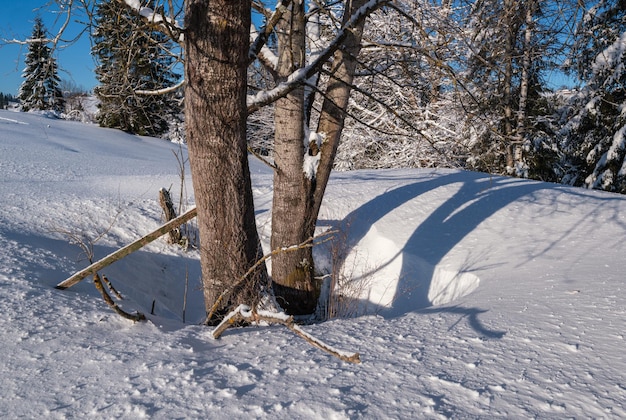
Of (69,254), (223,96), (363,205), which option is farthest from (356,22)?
(363,205)

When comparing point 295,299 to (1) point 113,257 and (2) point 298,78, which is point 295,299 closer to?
(1) point 113,257

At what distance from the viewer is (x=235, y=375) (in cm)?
184

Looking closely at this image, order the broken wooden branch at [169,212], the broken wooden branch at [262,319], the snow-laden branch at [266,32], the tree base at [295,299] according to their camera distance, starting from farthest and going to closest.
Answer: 1. the broken wooden branch at [169,212]
2. the tree base at [295,299]
3. the snow-laden branch at [266,32]
4. the broken wooden branch at [262,319]

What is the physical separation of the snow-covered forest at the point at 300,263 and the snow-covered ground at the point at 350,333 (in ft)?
0.05

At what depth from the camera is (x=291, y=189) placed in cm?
392

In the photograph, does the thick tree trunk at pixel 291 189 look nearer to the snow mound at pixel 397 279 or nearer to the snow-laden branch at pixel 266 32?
the snow-laden branch at pixel 266 32

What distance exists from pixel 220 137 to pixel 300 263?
70.1 inches

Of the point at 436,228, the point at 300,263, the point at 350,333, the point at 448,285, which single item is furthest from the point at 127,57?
the point at 436,228

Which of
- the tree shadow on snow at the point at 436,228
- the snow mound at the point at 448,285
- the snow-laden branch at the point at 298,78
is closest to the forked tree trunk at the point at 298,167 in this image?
the snow-laden branch at the point at 298,78

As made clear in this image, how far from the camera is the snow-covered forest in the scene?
1720 mm

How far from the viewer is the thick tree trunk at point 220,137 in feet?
8.34

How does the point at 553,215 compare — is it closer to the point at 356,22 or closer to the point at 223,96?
the point at 356,22

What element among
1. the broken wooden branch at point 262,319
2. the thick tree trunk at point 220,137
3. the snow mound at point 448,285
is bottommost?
the snow mound at point 448,285

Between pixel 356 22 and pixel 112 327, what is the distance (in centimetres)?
267
